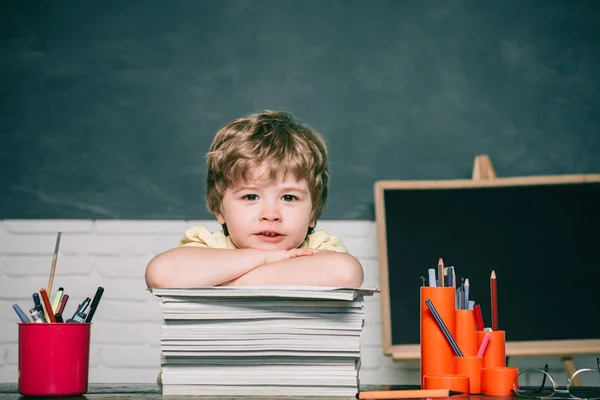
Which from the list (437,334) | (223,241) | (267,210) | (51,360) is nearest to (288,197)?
(267,210)

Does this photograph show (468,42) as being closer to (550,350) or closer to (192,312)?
(550,350)

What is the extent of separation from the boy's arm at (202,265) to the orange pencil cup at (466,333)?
242mm

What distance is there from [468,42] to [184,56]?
3.13 ft

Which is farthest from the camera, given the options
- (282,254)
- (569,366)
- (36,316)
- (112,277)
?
(112,277)

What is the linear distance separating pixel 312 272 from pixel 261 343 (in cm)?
16

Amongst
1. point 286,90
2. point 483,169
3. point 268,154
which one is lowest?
point 268,154

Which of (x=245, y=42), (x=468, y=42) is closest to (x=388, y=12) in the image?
(x=468, y=42)

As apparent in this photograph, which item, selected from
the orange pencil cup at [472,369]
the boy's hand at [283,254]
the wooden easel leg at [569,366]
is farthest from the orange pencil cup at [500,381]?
the wooden easel leg at [569,366]

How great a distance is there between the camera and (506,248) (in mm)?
2148

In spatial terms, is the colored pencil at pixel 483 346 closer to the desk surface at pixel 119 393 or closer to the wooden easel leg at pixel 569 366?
the desk surface at pixel 119 393

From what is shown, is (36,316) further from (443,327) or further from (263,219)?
(443,327)

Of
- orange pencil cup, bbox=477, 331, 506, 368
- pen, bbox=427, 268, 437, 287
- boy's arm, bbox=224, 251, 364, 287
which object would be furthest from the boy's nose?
orange pencil cup, bbox=477, 331, 506, 368

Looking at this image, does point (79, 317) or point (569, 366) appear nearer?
point (79, 317)

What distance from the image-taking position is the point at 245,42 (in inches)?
96.3
